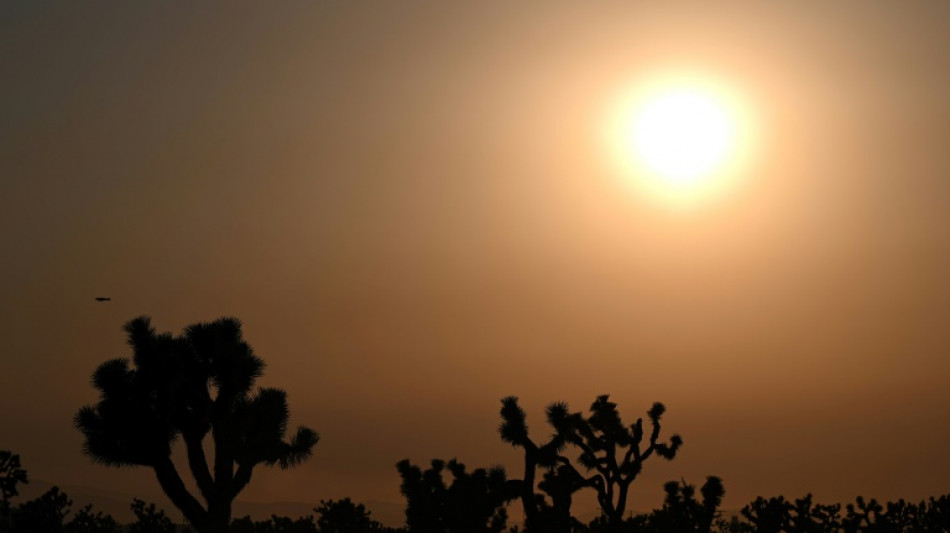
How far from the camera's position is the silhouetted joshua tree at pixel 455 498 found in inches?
1272

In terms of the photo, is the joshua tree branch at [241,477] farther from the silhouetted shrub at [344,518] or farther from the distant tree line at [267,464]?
the silhouetted shrub at [344,518]

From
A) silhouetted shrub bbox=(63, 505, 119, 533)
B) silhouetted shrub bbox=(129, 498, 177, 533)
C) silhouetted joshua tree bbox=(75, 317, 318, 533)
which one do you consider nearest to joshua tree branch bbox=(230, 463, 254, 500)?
silhouetted joshua tree bbox=(75, 317, 318, 533)

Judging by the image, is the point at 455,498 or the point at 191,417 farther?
the point at 455,498

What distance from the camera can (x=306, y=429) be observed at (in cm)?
2995

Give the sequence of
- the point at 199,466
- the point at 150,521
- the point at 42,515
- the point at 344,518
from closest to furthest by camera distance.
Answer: the point at 199,466, the point at 42,515, the point at 150,521, the point at 344,518

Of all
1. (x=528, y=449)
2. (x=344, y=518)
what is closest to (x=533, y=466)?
(x=528, y=449)

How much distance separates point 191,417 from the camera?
94.2ft

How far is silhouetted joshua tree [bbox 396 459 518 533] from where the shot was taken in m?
32.3

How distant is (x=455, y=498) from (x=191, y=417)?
8278 mm

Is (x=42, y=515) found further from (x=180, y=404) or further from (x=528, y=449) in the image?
(x=528, y=449)

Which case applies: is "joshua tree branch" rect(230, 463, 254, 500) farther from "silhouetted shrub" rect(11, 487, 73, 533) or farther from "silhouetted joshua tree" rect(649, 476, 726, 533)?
"silhouetted joshua tree" rect(649, 476, 726, 533)

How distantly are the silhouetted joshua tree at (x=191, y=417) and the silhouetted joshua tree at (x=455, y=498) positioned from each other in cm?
521

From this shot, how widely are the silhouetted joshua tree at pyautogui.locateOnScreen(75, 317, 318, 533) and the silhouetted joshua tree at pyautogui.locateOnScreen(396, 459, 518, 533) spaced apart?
17.1ft

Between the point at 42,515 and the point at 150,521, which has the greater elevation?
the point at 150,521
